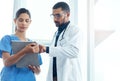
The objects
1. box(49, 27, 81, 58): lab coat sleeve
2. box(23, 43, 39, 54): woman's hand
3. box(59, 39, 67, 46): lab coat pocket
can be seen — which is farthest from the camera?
box(59, 39, 67, 46): lab coat pocket

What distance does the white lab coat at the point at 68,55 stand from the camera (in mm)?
1800

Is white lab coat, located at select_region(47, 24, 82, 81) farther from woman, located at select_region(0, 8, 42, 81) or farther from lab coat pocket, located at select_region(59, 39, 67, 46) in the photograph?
woman, located at select_region(0, 8, 42, 81)

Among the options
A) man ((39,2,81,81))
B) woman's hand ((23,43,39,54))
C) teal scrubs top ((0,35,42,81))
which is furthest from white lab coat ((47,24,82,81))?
teal scrubs top ((0,35,42,81))

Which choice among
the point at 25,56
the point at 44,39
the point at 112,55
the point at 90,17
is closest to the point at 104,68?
the point at 112,55

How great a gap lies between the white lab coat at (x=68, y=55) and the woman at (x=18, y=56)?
18cm

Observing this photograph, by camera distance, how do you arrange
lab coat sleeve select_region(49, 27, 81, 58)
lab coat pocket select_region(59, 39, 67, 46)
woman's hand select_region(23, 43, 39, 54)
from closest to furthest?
woman's hand select_region(23, 43, 39, 54)
lab coat sleeve select_region(49, 27, 81, 58)
lab coat pocket select_region(59, 39, 67, 46)

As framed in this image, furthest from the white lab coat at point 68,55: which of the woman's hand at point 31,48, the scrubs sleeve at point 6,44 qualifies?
the scrubs sleeve at point 6,44

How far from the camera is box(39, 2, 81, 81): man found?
180 centimetres

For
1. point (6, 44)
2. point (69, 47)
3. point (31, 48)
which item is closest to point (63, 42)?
point (69, 47)

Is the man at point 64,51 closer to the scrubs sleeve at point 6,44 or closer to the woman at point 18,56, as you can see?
the woman at point 18,56

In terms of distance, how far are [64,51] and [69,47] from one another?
6 cm

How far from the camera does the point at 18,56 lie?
169 centimetres

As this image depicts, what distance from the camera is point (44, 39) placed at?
2.79 meters

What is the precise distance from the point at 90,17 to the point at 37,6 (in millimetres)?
722
